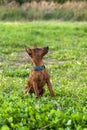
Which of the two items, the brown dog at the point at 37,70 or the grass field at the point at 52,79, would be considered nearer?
the grass field at the point at 52,79

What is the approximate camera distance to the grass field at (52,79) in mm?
5218

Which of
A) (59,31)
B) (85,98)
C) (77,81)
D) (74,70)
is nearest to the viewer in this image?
(85,98)

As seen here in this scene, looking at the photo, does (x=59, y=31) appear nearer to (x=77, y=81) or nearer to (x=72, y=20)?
(x=72, y=20)

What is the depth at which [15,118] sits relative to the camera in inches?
213

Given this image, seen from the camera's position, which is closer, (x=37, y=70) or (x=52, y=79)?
(x=37, y=70)

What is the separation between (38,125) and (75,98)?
2.55 m

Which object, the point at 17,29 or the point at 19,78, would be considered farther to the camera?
the point at 17,29

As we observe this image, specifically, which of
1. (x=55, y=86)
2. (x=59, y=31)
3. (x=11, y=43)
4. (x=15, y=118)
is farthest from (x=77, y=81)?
(x=59, y=31)

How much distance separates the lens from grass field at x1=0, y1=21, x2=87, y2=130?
522 cm

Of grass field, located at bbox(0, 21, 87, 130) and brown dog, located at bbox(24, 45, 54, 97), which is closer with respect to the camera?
grass field, located at bbox(0, 21, 87, 130)

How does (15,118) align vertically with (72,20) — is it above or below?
above

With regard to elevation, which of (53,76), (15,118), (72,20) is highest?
(15,118)

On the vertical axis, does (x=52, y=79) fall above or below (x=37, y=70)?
below

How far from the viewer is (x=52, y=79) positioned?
32.2ft
